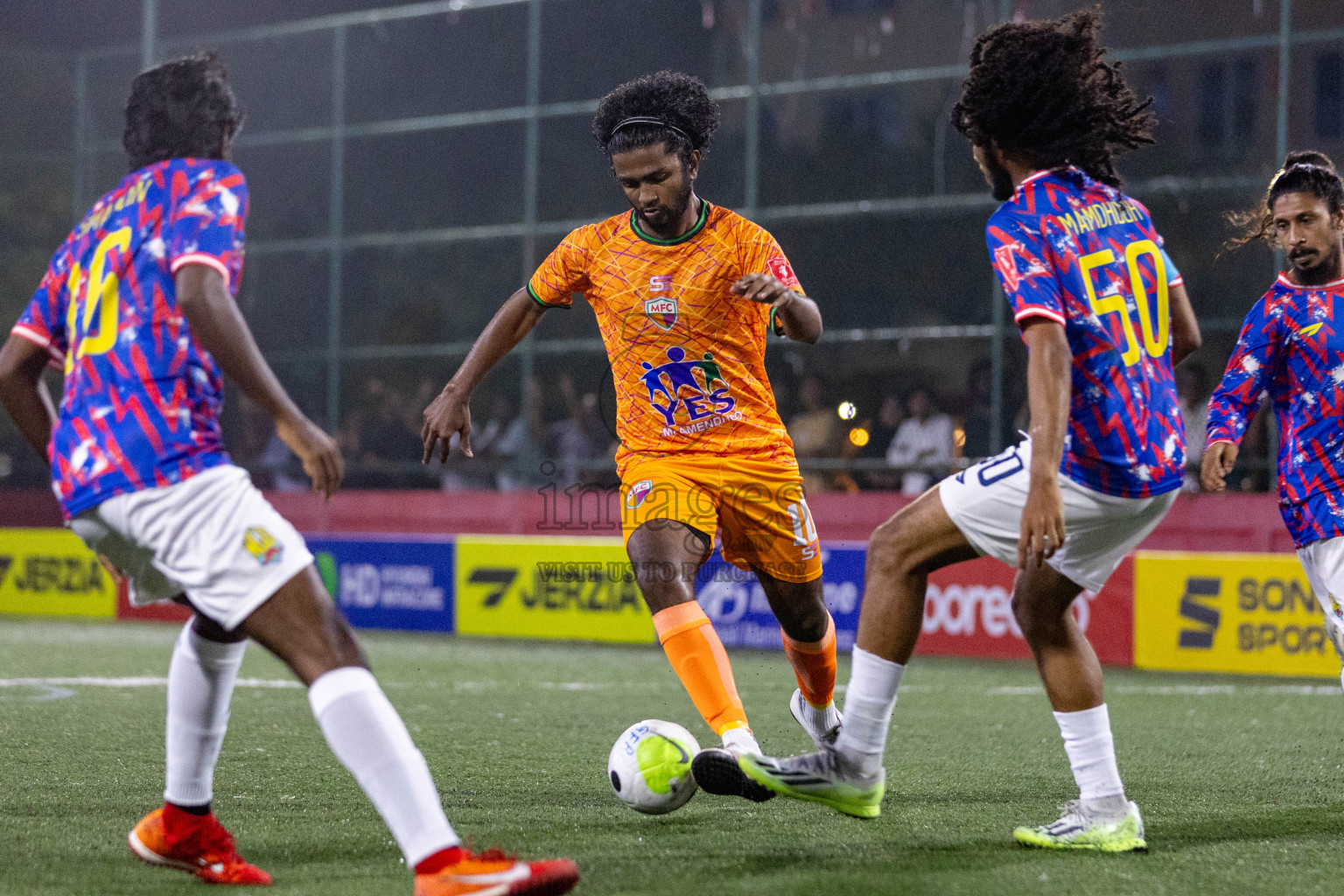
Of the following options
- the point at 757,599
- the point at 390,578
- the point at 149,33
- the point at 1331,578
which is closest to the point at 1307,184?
the point at 1331,578

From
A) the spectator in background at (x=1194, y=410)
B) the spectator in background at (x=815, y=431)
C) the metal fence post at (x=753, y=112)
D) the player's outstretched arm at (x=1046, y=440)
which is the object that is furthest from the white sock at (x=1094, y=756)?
the metal fence post at (x=753, y=112)

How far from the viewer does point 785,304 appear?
186 inches

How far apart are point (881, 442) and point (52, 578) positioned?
830cm

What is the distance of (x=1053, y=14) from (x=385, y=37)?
8.77 m

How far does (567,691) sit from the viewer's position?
29.1 feet

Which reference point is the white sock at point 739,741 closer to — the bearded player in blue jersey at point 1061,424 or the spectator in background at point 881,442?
the bearded player in blue jersey at point 1061,424

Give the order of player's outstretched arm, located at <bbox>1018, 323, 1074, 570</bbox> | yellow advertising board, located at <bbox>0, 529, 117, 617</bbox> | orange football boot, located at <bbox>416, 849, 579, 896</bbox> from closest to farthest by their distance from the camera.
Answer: orange football boot, located at <bbox>416, 849, 579, 896</bbox>, player's outstretched arm, located at <bbox>1018, 323, 1074, 570</bbox>, yellow advertising board, located at <bbox>0, 529, 117, 617</bbox>

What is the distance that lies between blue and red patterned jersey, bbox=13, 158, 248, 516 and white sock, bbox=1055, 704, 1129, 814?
7.81ft

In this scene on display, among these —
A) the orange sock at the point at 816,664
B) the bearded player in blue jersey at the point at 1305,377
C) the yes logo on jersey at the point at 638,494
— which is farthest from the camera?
the orange sock at the point at 816,664

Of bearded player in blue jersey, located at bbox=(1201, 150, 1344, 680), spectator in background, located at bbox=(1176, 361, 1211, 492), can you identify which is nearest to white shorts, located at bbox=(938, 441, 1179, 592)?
bearded player in blue jersey, located at bbox=(1201, 150, 1344, 680)

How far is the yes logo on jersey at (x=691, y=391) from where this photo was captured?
17.1ft

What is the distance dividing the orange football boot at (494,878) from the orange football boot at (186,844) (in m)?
0.82

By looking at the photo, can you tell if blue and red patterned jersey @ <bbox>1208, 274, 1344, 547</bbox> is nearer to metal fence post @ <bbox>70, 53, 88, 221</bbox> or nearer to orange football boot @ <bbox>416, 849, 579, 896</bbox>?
orange football boot @ <bbox>416, 849, 579, 896</bbox>

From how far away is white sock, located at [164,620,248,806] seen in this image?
3.96m
